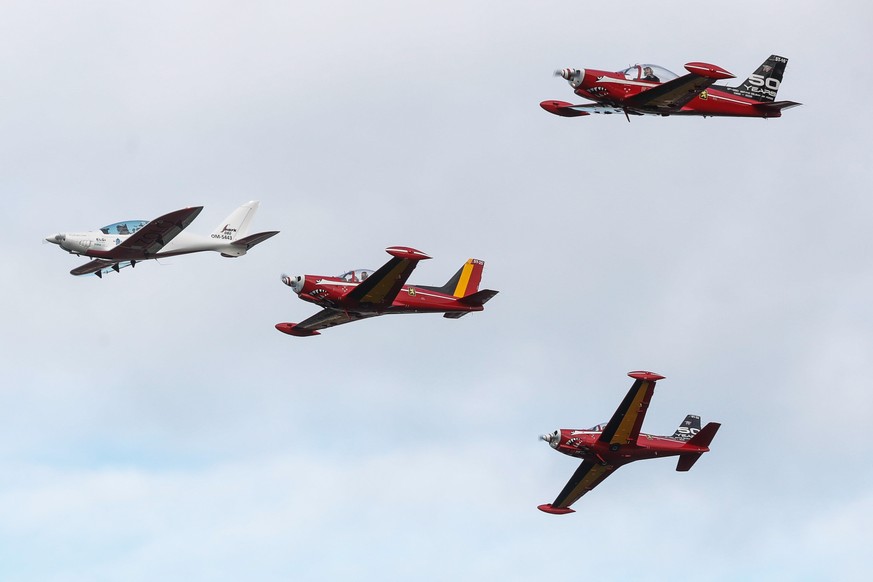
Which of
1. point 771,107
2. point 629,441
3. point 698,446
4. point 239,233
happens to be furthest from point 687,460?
point 239,233

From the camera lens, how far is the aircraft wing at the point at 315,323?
258 feet

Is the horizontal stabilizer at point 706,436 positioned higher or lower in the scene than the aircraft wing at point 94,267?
lower

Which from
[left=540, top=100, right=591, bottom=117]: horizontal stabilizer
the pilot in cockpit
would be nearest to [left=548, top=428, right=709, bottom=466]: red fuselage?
[left=540, top=100, right=591, bottom=117]: horizontal stabilizer

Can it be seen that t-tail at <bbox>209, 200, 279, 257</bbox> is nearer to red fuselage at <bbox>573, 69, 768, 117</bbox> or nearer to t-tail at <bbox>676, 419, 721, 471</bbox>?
red fuselage at <bbox>573, 69, 768, 117</bbox>

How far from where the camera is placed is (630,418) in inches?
3142

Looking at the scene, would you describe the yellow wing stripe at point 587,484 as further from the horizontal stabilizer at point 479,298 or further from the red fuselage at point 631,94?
the red fuselage at point 631,94

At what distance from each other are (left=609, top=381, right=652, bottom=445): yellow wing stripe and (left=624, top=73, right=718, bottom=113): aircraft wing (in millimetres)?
Answer: 16330

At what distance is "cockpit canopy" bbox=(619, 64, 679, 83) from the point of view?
70188 millimetres

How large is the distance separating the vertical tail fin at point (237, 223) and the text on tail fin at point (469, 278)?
15095 millimetres

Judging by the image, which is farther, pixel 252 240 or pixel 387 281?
pixel 252 240

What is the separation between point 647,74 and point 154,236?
Answer: 2812 cm

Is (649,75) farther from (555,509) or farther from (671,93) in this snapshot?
(555,509)

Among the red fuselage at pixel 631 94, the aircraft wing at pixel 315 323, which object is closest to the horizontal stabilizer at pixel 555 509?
the aircraft wing at pixel 315 323

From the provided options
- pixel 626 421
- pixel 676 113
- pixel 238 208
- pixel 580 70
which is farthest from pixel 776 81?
pixel 238 208
